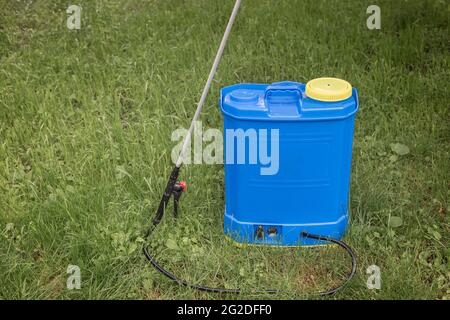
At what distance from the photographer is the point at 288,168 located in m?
2.77

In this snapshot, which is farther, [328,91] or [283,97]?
[283,97]

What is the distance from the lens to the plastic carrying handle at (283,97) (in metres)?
2.72

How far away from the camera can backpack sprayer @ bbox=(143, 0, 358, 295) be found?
268 cm

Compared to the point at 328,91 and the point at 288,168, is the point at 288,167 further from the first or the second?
the point at 328,91

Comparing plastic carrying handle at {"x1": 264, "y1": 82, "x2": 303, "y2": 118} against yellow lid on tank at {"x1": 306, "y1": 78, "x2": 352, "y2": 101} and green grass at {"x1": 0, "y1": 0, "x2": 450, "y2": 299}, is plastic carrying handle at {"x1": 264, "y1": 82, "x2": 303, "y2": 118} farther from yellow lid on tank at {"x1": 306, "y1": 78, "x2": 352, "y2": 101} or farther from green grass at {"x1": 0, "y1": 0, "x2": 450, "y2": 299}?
green grass at {"x1": 0, "y1": 0, "x2": 450, "y2": 299}

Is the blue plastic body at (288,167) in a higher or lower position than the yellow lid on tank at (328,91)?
lower

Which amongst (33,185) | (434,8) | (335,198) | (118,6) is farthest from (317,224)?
(118,6)

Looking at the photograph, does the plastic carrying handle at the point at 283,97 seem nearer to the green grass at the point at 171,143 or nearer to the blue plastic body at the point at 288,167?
the blue plastic body at the point at 288,167

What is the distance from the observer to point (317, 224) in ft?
9.46

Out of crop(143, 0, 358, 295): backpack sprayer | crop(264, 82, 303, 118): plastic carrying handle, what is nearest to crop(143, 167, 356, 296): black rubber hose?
crop(143, 0, 358, 295): backpack sprayer

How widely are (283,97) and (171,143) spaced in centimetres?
97

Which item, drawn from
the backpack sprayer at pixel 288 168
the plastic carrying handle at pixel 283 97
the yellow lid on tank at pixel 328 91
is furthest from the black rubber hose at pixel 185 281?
the yellow lid on tank at pixel 328 91

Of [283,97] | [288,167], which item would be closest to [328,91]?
[283,97]

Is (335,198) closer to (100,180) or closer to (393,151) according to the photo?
(393,151)
